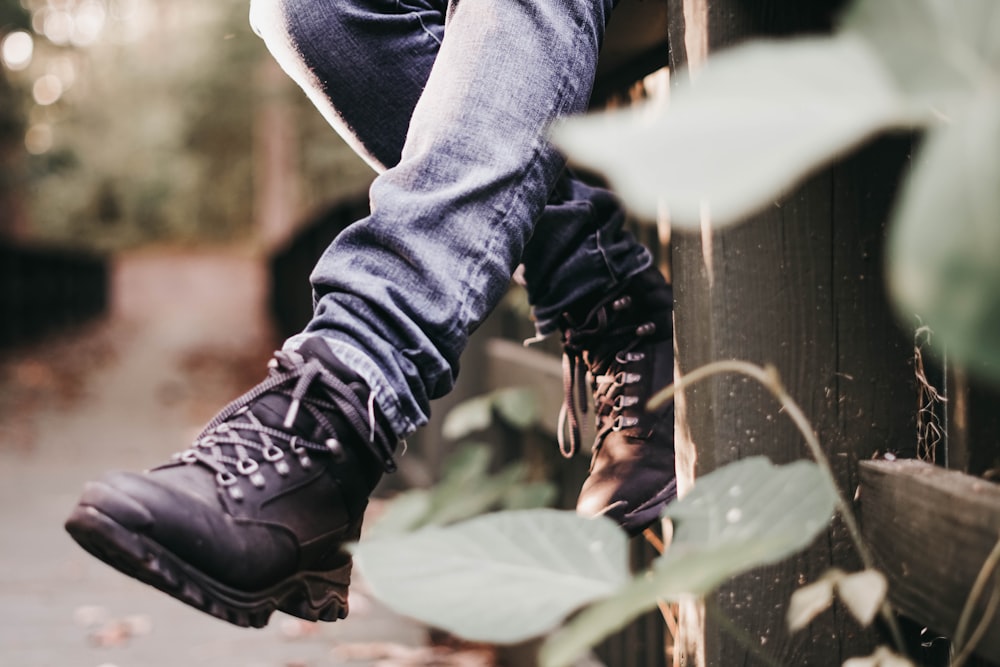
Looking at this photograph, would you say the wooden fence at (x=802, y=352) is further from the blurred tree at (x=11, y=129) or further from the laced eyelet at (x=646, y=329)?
the blurred tree at (x=11, y=129)

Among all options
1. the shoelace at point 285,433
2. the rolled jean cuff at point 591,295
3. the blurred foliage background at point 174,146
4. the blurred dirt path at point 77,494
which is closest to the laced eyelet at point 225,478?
the shoelace at point 285,433

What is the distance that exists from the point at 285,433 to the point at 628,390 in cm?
42

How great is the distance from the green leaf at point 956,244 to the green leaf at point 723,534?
14 centimetres

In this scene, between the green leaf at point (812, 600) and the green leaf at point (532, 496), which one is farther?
the green leaf at point (532, 496)

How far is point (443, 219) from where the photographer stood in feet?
2.71

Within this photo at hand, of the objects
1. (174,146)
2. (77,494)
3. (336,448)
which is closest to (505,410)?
(336,448)

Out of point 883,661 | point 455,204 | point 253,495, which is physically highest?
point 455,204

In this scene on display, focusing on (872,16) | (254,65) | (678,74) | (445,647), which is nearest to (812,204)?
(678,74)

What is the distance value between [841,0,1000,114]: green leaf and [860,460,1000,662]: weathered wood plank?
0.36 metres

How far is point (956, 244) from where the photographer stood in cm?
28

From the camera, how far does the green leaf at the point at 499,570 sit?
0.44 metres

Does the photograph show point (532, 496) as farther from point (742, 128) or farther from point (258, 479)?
point (742, 128)

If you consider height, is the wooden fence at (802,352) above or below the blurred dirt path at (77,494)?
above

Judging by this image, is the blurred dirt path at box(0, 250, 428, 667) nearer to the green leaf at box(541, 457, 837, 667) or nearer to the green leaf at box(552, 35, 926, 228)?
the green leaf at box(541, 457, 837, 667)
